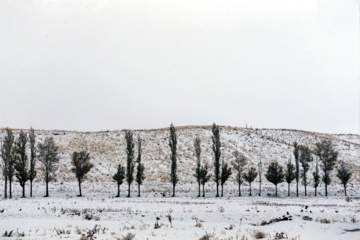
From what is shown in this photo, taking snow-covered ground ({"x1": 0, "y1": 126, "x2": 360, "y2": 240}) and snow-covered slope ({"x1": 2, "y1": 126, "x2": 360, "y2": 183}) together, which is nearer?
snow-covered ground ({"x1": 0, "y1": 126, "x2": 360, "y2": 240})

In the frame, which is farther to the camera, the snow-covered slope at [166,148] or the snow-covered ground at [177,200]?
the snow-covered slope at [166,148]

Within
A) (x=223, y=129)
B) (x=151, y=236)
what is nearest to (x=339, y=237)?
(x=151, y=236)

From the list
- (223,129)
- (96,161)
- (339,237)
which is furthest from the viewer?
(223,129)

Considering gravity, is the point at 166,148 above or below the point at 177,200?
above

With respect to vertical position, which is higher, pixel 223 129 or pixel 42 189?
pixel 223 129

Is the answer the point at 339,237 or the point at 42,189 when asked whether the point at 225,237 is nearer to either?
the point at 339,237

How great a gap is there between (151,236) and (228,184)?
58476mm

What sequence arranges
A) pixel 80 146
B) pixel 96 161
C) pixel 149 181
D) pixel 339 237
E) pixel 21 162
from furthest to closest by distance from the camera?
pixel 80 146, pixel 96 161, pixel 149 181, pixel 21 162, pixel 339 237

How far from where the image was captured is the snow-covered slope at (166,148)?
246 feet

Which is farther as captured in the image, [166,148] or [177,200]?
[166,148]

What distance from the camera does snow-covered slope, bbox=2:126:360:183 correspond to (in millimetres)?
75000

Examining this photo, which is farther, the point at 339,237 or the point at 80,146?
the point at 80,146

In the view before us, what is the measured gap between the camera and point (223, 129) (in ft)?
361

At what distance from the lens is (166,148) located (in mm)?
89438
